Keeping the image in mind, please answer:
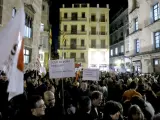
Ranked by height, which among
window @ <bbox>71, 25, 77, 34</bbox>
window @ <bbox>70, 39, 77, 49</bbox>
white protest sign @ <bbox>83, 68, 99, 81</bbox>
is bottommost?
white protest sign @ <bbox>83, 68, 99, 81</bbox>

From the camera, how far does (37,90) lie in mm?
8336

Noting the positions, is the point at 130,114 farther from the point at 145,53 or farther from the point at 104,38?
the point at 104,38

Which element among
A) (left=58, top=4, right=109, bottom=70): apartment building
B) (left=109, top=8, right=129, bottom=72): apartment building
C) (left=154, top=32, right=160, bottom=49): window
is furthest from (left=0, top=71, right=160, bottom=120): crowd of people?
(left=58, top=4, right=109, bottom=70): apartment building

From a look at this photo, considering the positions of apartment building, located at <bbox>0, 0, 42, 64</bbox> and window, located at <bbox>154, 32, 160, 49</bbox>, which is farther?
window, located at <bbox>154, 32, 160, 49</bbox>

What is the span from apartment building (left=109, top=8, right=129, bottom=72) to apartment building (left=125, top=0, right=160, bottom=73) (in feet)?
41.6

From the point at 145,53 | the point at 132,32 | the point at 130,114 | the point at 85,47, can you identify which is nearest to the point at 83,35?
the point at 85,47

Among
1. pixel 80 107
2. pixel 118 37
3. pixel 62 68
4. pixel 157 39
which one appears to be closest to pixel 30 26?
pixel 157 39

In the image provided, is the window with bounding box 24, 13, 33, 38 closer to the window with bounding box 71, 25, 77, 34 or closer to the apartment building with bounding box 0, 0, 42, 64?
the apartment building with bounding box 0, 0, 42, 64

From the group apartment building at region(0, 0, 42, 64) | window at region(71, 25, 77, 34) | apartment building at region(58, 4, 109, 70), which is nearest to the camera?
apartment building at region(0, 0, 42, 64)

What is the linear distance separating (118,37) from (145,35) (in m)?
25.9

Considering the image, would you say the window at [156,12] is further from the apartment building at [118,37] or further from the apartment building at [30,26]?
the apartment building at [118,37]

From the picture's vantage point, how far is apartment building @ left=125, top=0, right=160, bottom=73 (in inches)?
1083

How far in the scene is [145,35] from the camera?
98.5ft

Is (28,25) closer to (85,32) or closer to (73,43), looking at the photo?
(73,43)
